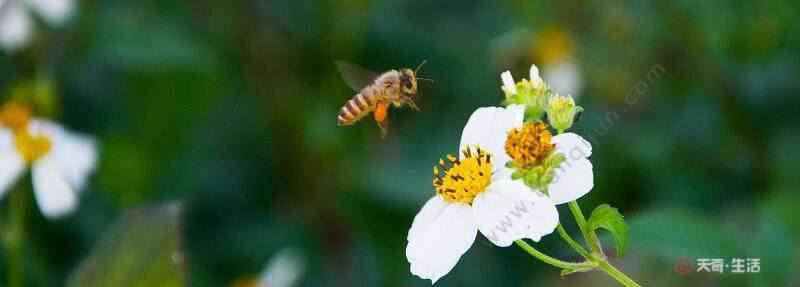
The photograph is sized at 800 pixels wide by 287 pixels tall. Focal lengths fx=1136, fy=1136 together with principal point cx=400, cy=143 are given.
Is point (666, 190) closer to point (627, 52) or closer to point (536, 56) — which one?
point (627, 52)

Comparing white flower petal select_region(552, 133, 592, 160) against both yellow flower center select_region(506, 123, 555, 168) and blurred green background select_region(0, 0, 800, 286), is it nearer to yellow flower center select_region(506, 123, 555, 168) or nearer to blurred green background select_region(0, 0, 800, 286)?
yellow flower center select_region(506, 123, 555, 168)

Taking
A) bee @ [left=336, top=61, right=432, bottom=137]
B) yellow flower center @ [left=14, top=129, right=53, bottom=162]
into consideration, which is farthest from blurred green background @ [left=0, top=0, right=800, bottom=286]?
bee @ [left=336, top=61, right=432, bottom=137]

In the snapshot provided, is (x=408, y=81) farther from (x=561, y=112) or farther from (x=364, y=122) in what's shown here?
(x=364, y=122)

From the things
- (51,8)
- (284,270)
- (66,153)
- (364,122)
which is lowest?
(284,270)

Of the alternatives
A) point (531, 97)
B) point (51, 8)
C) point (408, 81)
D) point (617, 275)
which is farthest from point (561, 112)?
point (51, 8)

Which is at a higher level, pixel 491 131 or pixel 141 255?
pixel 491 131

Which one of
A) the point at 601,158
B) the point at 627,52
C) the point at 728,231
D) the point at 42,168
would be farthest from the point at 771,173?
the point at 42,168
